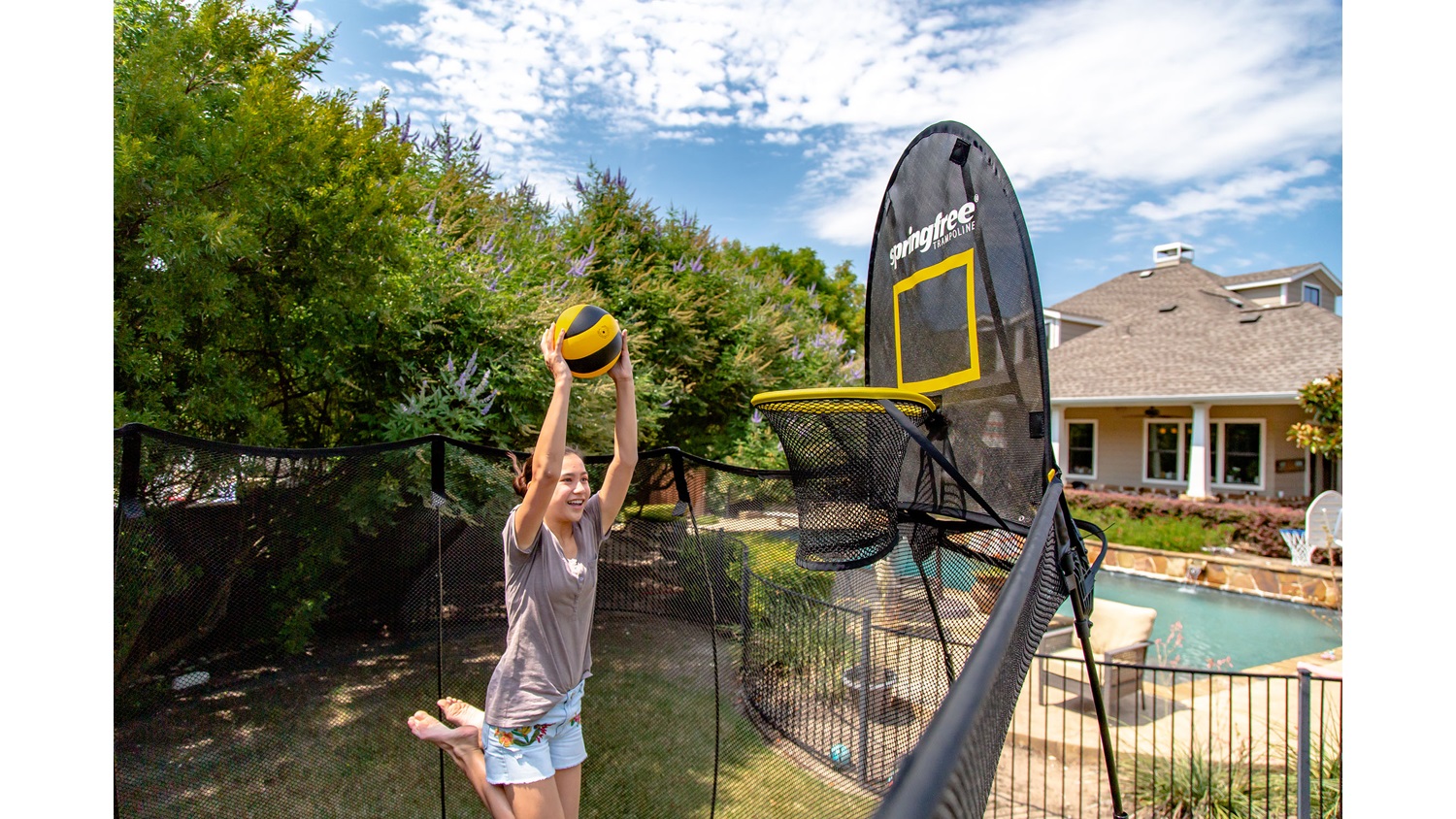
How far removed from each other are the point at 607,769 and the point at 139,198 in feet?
12.1

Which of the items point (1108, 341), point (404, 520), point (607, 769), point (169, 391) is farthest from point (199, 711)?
point (1108, 341)

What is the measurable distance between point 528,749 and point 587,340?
1.29 meters

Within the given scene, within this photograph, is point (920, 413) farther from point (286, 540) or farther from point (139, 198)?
point (139, 198)

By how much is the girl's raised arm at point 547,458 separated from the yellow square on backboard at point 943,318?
1448 mm

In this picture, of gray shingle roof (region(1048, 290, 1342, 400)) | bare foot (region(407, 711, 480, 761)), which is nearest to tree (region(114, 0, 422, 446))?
bare foot (region(407, 711, 480, 761))

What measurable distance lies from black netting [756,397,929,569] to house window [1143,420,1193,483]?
16.6m

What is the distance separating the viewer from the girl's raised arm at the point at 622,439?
8.38 ft

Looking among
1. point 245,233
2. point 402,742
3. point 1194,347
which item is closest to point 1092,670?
point 402,742

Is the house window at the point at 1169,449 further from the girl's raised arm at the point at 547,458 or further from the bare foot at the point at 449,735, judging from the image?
the girl's raised arm at the point at 547,458

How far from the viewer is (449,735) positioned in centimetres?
269

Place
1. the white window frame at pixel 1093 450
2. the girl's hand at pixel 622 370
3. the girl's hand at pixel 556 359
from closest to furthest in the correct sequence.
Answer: the girl's hand at pixel 556 359
the girl's hand at pixel 622 370
the white window frame at pixel 1093 450

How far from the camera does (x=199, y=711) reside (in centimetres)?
249

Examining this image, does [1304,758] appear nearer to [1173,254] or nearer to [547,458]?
[547,458]

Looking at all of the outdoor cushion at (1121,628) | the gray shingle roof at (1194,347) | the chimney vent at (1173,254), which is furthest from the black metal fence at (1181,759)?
the chimney vent at (1173,254)
